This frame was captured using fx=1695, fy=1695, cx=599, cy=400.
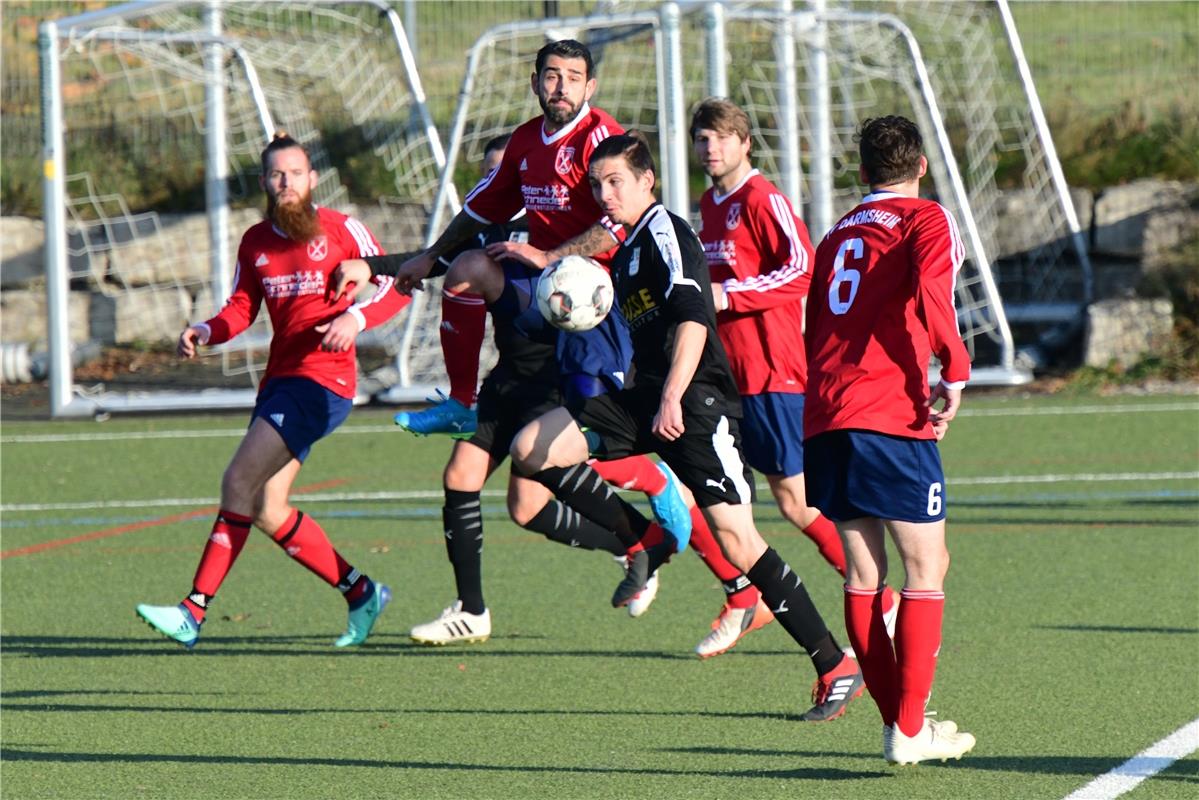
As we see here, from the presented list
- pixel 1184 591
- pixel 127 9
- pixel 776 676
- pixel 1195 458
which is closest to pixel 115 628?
pixel 776 676

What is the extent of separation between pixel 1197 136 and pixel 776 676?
13531 millimetres

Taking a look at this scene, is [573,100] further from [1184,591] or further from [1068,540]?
[1068,540]

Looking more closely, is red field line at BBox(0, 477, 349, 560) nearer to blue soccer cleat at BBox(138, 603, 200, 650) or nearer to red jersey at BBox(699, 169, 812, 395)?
blue soccer cleat at BBox(138, 603, 200, 650)

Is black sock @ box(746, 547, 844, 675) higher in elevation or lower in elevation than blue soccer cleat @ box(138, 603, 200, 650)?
higher

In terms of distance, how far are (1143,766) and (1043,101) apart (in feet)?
52.0

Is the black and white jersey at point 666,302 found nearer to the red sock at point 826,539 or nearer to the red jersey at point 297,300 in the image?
the red sock at point 826,539

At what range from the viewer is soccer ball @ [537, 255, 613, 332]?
555 centimetres

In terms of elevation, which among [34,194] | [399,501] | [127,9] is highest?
[127,9]

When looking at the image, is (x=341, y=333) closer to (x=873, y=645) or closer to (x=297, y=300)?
(x=297, y=300)

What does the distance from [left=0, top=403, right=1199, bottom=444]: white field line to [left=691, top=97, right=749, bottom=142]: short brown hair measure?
24.4 feet

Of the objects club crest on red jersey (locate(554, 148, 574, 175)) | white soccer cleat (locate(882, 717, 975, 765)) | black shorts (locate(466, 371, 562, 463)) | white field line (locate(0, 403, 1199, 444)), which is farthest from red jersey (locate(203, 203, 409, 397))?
white field line (locate(0, 403, 1199, 444))

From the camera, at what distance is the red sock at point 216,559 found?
6078 millimetres

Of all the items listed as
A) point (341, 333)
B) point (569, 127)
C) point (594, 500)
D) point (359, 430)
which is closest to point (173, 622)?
point (341, 333)

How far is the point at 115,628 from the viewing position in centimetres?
682
